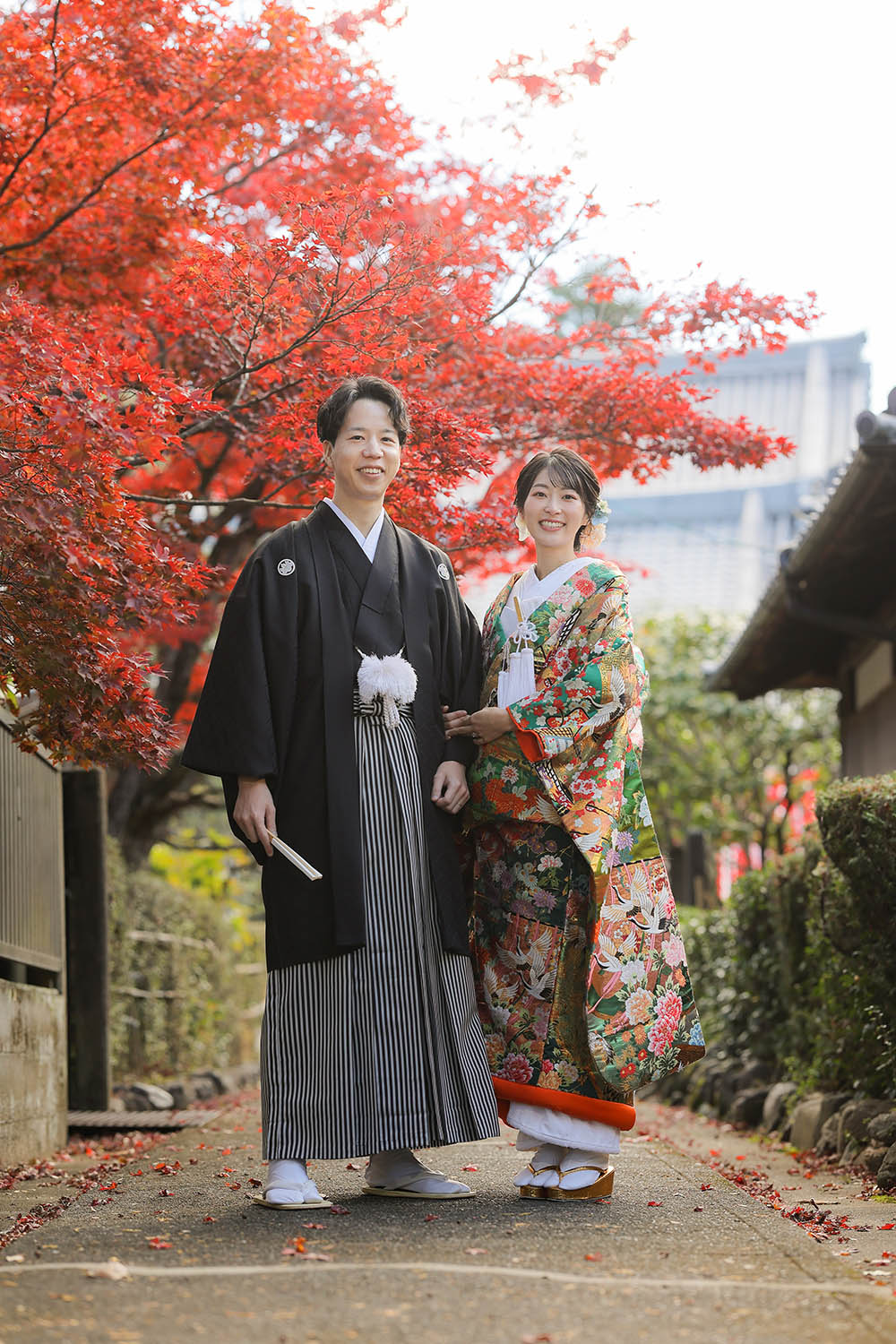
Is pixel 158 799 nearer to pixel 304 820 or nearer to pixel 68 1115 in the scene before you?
pixel 68 1115

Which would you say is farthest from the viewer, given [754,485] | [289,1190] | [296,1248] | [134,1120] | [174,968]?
[754,485]

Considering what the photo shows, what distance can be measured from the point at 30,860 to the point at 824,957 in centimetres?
342

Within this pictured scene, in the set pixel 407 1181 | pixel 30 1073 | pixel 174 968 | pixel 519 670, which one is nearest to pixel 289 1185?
pixel 407 1181

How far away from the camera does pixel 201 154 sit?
598cm

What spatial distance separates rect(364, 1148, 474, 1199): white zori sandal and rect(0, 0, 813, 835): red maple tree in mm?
1332

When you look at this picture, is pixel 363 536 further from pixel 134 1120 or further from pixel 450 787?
pixel 134 1120

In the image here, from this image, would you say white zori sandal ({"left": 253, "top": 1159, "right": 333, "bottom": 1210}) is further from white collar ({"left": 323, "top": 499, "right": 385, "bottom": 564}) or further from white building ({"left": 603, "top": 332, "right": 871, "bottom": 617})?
white building ({"left": 603, "top": 332, "right": 871, "bottom": 617})

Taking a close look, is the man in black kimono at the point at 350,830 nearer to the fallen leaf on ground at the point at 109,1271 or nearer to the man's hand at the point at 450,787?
the man's hand at the point at 450,787

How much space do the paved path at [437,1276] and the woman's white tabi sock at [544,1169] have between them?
0.07 m

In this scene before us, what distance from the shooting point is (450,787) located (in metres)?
4.04

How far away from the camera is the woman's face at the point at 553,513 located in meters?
4.25

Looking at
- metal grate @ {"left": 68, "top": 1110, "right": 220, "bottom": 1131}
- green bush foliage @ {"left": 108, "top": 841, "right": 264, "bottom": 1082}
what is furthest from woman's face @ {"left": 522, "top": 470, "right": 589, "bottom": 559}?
green bush foliage @ {"left": 108, "top": 841, "right": 264, "bottom": 1082}

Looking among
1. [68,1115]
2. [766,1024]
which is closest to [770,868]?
[766,1024]

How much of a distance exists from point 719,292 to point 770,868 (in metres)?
3.28
